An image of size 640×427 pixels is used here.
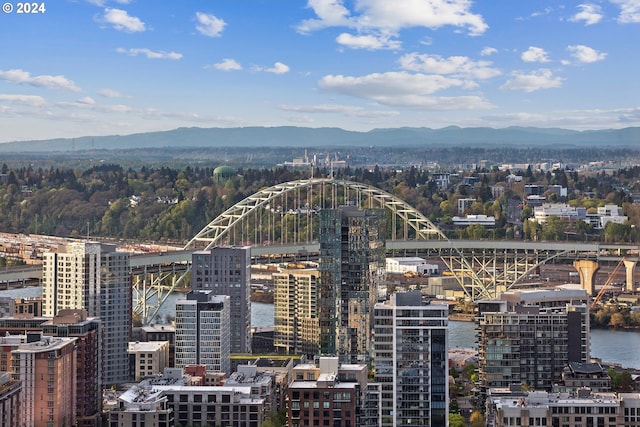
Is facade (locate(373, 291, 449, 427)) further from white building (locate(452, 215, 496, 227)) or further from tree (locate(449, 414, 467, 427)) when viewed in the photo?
white building (locate(452, 215, 496, 227))

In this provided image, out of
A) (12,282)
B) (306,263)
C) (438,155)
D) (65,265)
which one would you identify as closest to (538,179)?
(438,155)

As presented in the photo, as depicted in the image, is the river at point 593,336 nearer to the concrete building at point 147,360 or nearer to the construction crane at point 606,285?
the construction crane at point 606,285

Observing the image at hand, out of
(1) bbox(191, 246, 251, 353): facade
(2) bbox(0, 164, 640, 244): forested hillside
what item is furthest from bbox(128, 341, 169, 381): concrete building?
(2) bbox(0, 164, 640, 244): forested hillside

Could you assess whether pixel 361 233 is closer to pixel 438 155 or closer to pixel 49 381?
pixel 49 381

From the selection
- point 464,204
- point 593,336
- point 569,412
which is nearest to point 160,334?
point 569,412

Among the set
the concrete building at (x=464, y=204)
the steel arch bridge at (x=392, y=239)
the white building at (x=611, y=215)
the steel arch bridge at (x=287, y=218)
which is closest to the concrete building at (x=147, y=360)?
the steel arch bridge at (x=287, y=218)

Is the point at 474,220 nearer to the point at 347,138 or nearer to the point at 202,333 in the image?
the point at 202,333
